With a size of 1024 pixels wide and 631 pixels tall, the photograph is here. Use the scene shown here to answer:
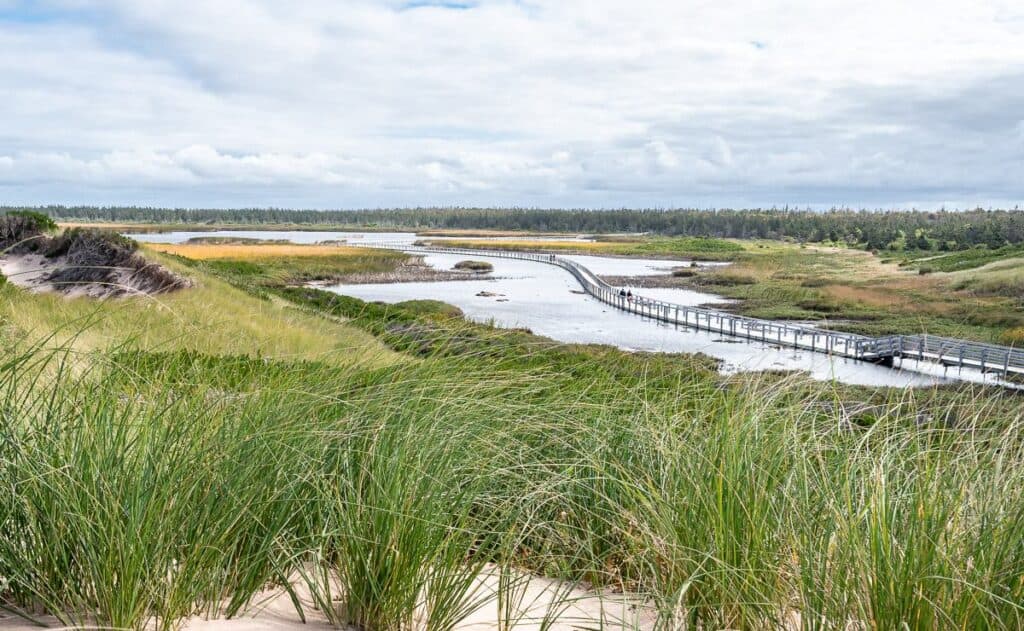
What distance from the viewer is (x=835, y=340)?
126 ft

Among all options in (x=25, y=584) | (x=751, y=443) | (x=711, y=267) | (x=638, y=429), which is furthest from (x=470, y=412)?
(x=711, y=267)

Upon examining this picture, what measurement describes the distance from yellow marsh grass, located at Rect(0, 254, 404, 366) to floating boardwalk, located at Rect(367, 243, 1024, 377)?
41.3 feet

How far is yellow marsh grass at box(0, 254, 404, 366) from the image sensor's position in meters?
5.38

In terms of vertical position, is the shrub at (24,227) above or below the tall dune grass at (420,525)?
above

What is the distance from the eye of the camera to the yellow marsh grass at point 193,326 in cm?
538

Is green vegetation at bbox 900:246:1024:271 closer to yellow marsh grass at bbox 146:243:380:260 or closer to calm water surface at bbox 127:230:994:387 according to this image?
calm water surface at bbox 127:230:994:387

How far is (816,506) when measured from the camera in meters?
3.73

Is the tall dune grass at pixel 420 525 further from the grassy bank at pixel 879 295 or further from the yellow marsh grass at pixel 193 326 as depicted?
the grassy bank at pixel 879 295

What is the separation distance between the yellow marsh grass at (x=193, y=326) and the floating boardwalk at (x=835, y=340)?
12597 millimetres

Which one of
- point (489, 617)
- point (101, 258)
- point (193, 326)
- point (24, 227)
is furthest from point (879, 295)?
point (489, 617)

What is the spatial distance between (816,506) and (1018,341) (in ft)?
134

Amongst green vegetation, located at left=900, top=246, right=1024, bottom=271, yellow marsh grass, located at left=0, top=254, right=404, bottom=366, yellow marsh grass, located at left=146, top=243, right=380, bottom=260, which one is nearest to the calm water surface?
yellow marsh grass, located at left=0, top=254, right=404, bottom=366

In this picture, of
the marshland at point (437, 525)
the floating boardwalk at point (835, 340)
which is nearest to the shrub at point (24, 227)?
the floating boardwalk at point (835, 340)

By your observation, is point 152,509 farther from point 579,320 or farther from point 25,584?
point 579,320
